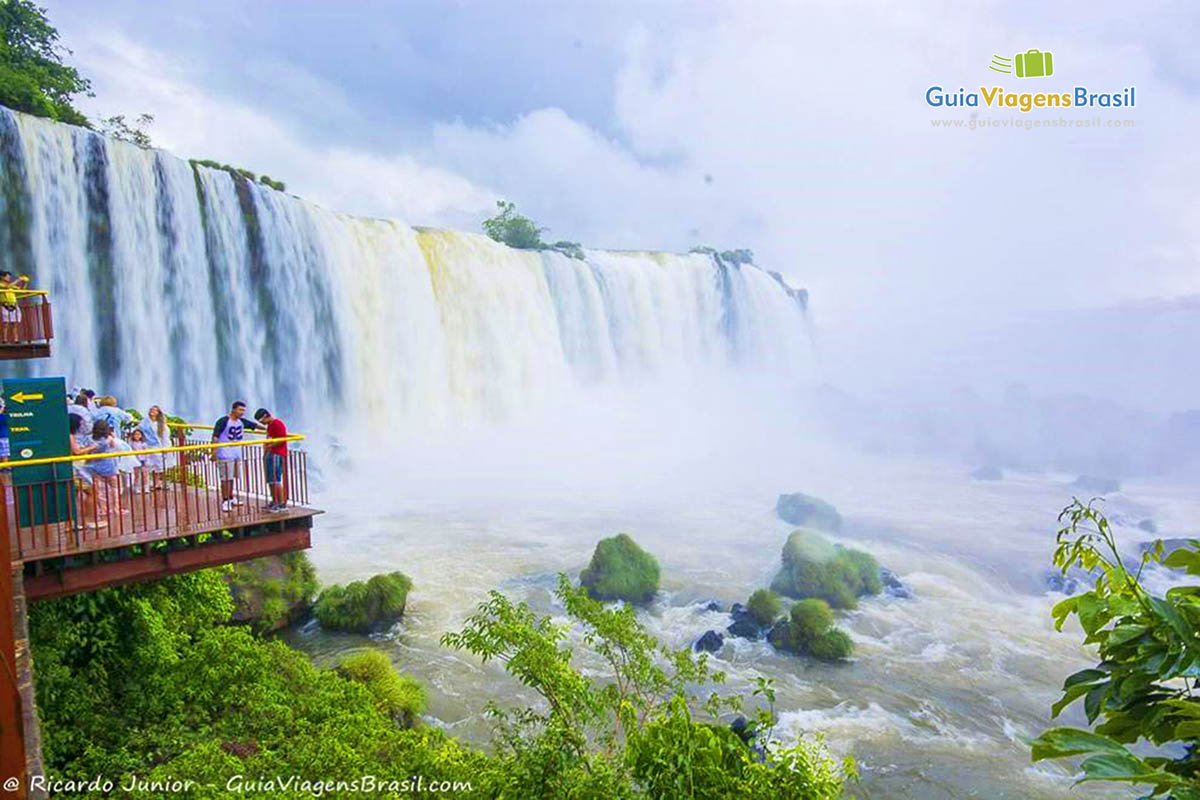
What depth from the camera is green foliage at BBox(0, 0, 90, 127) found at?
21.1 m

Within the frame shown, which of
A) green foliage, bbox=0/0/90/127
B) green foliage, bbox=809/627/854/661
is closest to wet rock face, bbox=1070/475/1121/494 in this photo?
green foliage, bbox=809/627/854/661

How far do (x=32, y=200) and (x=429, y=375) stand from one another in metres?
14.9

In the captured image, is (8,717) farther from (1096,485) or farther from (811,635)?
(1096,485)

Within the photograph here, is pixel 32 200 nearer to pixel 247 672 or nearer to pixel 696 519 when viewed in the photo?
pixel 247 672

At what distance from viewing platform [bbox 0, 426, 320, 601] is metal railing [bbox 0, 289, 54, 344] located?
14.6 ft

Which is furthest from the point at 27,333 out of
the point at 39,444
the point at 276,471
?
the point at 276,471

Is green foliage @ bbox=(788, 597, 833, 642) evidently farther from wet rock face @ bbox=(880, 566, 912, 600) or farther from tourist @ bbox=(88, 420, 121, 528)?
tourist @ bbox=(88, 420, 121, 528)

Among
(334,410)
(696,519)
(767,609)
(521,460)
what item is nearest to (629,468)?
(521,460)

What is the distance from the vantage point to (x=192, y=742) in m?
6.14

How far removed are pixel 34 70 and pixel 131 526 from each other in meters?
26.5

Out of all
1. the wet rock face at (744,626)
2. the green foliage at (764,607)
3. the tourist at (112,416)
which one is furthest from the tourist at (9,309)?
the green foliage at (764,607)

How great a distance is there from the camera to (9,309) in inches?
378

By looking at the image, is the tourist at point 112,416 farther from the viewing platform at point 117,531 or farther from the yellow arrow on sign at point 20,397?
the yellow arrow on sign at point 20,397

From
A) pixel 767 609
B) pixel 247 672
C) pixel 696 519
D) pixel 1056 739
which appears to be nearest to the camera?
pixel 1056 739
